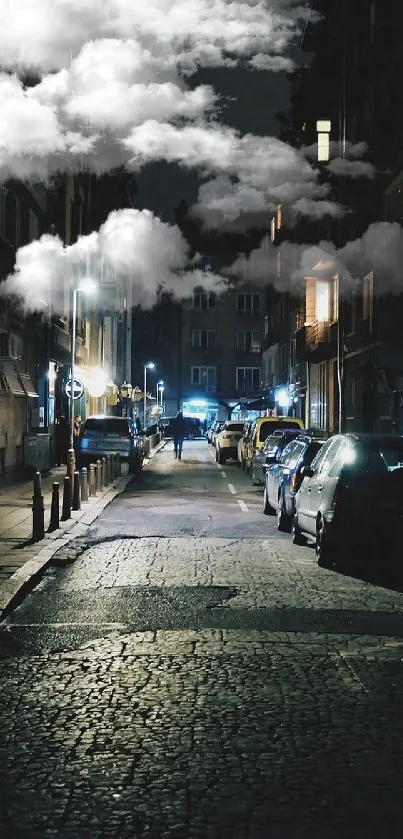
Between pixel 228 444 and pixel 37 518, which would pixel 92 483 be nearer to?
pixel 37 518

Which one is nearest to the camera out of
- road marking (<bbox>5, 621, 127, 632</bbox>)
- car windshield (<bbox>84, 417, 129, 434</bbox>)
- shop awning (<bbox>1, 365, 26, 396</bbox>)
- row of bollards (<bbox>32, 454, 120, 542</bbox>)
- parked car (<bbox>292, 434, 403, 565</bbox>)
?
road marking (<bbox>5, 621, 127, 632</bbox>)

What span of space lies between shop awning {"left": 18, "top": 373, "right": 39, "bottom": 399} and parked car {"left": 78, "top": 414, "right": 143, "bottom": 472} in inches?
79.0

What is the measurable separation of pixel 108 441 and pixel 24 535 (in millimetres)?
18295

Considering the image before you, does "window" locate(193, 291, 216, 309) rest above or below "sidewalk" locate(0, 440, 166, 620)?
above

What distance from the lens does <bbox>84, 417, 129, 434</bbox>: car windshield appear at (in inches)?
1329

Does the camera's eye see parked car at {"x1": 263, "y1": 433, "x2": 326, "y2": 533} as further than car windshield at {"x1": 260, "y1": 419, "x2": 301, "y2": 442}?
No

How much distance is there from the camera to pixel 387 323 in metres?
31.8

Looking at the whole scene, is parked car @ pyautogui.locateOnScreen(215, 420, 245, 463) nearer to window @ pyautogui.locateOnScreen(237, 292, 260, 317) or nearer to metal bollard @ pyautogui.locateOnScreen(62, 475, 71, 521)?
metal bollard @ pyautogui.locateOnScreen(62, 475, 71, 521)

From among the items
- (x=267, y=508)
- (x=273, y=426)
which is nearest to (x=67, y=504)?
(x=267, y=508)

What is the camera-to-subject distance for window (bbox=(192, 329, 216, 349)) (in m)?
100

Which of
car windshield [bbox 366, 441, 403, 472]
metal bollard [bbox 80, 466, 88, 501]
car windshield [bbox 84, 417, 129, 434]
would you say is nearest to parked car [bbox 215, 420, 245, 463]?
car windshield [bbox 84, 417, 129, 434]

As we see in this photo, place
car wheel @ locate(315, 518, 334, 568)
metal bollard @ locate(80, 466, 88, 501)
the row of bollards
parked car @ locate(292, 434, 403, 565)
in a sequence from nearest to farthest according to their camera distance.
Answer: parked car @ locate(292, 434, 403, 565) → car wheel @ locate(315, 518, 334, 568) → the row of bollards → metal bollard @ locate(80, 466, 88, 501)

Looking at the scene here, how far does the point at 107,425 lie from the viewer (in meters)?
34.0

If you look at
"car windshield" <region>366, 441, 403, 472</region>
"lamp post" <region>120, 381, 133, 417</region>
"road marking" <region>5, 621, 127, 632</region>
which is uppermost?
"lamp post" <region>120, 381, 133, 417</region>
